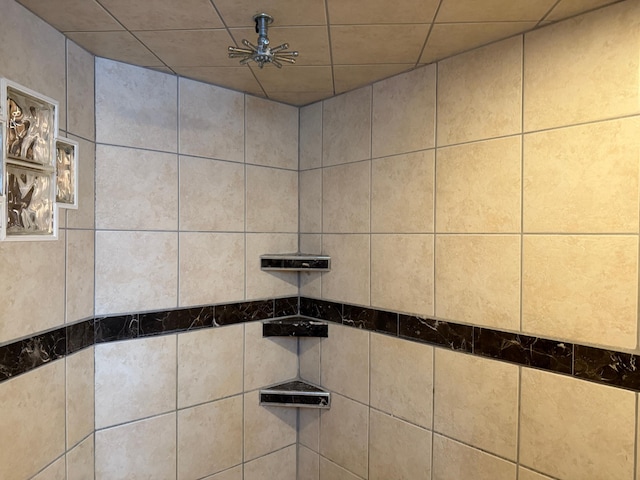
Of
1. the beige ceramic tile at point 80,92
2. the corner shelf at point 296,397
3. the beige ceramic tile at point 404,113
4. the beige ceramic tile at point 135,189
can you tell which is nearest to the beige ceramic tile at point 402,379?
the corner shelf at point 296,397

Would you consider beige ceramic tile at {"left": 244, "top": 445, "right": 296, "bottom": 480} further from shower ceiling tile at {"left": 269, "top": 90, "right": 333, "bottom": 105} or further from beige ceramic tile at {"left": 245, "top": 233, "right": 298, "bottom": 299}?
shower ceiling tile at {"left": 269, "top": 90, "right": 333, "bottom": 105}

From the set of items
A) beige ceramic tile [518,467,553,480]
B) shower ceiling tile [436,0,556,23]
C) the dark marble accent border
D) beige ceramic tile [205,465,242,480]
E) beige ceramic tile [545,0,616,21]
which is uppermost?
shower ceiling tile [436,0,556,23]

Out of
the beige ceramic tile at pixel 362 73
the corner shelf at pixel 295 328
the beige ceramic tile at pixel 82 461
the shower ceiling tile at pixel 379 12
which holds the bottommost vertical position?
the beige ceramic tile at pixel 82 461

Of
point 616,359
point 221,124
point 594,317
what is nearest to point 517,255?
point 594,317

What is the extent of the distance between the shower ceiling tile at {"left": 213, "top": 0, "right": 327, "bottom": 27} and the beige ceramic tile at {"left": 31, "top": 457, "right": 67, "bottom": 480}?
1466mm

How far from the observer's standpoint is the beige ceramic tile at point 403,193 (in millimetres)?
1462

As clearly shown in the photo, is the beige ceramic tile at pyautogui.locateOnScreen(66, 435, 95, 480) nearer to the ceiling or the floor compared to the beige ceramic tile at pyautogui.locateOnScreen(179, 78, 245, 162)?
nearer to the floor

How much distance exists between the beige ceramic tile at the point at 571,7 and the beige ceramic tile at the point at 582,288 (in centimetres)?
63

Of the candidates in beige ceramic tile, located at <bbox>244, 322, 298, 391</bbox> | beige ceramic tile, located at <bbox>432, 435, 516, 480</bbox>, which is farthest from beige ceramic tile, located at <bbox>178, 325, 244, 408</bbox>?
beige ceramic tile, located at <bbox>432, 435, 516, 480</bbox>

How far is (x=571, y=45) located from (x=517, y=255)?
621 millimetres

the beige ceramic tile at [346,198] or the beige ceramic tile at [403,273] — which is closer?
the beige ceramic tile at [403,273]

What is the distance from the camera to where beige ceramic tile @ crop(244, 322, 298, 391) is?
5.96 ft

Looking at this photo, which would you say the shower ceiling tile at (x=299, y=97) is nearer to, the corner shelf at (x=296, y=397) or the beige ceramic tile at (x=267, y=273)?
the beige ceramic tile at (x=267, y=273)

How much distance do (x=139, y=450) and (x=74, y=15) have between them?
5.01ft
